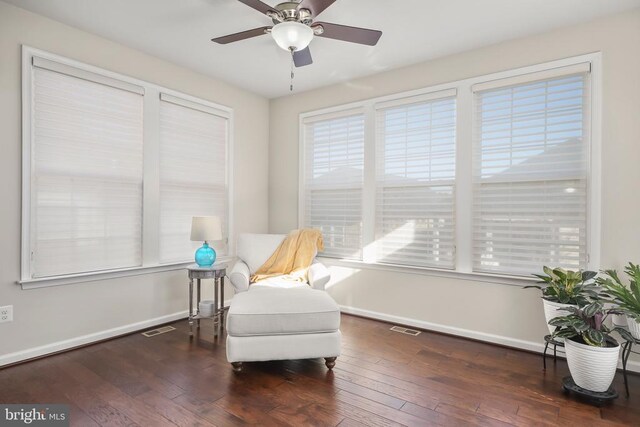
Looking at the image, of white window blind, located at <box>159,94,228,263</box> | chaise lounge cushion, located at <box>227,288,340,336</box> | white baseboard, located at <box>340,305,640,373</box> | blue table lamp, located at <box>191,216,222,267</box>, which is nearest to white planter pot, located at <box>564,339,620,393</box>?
white baseboard, located at <box>340,305,640,373</box>

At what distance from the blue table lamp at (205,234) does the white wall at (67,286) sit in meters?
0.51

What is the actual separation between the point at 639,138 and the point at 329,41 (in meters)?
2.42

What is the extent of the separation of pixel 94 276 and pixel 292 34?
2.50 metres

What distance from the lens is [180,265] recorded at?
11.5ft

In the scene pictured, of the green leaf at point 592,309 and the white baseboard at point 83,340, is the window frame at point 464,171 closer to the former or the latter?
the green leaf at point 592,309

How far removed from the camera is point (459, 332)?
3109 mm

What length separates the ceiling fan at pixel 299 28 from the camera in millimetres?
1967

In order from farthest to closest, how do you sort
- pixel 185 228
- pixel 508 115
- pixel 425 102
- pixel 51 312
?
1. pixel 185 228
2. pixel 425 102
3. pixel 508 115
4. pixel 51 312

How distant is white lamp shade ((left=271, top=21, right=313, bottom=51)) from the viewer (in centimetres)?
197

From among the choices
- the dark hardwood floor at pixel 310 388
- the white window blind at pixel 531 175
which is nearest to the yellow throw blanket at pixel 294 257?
the dark hardwood floor at pixel 310 388

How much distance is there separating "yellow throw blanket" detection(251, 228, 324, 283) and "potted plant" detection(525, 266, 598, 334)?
1990 mm

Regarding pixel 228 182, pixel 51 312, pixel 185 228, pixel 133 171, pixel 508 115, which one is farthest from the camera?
pixel 228 182

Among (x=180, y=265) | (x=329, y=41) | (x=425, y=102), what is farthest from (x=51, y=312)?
(x=425, y=102)

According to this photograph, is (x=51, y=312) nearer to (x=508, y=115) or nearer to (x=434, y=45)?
(x=434, y=45)
